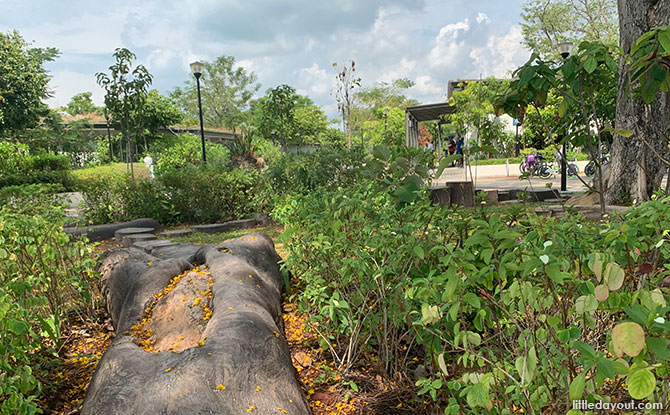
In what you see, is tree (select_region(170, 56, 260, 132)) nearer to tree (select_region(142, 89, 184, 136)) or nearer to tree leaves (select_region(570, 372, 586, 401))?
tree (select_region(142, 89, 184, 136))

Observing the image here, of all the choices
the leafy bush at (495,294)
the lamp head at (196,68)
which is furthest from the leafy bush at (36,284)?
the lamp head at (196,68)

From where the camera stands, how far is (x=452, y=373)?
2.02 m

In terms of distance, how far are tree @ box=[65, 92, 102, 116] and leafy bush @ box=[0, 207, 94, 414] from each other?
5229 cm

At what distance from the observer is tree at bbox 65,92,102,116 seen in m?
48.1

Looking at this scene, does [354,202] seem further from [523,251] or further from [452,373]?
[523,251]

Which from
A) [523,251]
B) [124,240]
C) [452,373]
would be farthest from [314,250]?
[124,240]

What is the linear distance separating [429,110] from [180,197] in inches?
591

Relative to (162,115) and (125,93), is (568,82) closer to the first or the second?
(125,93)

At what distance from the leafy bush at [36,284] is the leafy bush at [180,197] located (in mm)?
5243

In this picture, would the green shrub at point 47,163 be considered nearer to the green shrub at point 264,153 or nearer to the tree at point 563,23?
the green shrub at point 264,153

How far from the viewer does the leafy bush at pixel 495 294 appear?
3.47ft

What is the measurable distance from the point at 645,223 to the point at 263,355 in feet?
5.60

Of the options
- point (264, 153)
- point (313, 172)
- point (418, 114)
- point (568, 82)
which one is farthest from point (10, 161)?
point (568, 82)

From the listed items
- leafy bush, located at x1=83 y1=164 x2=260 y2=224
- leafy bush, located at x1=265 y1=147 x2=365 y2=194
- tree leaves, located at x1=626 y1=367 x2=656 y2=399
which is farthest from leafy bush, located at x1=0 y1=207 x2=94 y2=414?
leafy bush, located at x1=83 y1=164 x2=260 y2=224
